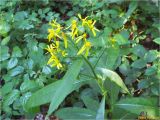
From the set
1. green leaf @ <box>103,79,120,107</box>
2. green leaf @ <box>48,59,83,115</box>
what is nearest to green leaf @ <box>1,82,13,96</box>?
green leaf @ <box>103,79,120,107</box>

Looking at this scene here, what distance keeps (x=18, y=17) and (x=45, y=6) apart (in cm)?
38

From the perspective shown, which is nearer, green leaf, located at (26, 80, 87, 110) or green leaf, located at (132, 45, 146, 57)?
green leaf, located at (26, 80, 87, 110)

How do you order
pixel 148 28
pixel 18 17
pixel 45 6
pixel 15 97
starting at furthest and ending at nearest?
pixel 45 6 < pixel 148 28 < pixel 18 17 < pixel 15 97

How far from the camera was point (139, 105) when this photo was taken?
1.50 m

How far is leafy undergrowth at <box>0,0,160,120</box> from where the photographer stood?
1.31 meters

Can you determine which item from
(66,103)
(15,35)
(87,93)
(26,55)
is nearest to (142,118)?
(87,93)

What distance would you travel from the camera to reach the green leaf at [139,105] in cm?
148

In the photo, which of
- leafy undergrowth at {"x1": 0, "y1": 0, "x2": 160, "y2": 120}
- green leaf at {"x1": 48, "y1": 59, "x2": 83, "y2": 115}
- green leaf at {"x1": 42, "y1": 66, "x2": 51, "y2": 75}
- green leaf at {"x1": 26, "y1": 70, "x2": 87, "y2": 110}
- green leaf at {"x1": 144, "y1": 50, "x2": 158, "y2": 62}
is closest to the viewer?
A: green leaf at {"x1": 48, "y1": 59, "x2": 83, "y2": 115}

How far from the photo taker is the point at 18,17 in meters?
2.13

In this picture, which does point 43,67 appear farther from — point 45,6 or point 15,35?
point 45,6

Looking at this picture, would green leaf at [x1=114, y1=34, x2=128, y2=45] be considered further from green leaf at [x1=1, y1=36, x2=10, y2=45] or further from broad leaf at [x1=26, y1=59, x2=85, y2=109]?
green leaf at [x1=1, y1=36, x2=10, y2=45]

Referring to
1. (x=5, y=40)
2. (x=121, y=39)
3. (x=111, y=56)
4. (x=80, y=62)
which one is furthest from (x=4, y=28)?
(x=80, y=62)

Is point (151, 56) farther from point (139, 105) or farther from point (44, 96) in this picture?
point (44, 96)

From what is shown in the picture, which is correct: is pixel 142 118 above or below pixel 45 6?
below
